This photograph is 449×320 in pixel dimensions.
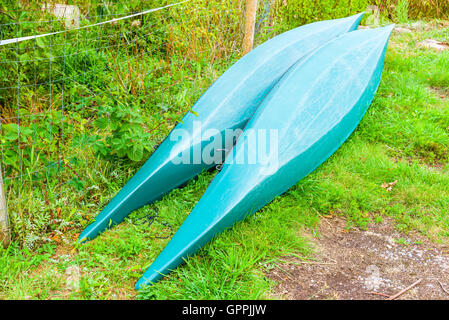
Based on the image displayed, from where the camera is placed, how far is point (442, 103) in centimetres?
368

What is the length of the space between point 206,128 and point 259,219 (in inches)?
30.2

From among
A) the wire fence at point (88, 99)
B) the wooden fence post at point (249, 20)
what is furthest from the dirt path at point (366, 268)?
the wooden fence post at point (249, 20)

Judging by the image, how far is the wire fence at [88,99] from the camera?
8.00ft

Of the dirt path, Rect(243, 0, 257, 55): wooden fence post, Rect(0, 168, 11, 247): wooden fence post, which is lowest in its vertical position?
the dirt path

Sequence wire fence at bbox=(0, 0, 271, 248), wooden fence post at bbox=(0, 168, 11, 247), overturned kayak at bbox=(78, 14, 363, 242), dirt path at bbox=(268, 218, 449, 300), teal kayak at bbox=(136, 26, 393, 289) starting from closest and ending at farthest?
dirt path at bbox=(268, 218, 449, 300) < wooden fence post at bbox=(0, 168, 11, 247) < teal kayak at bbox=(136, 26, 393, 289) < wire fence at bbox=(0, 0, 271, 248) < overturned kayak at bbox=(78, 14, 363, 242)

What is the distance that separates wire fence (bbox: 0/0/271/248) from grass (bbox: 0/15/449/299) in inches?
2.9

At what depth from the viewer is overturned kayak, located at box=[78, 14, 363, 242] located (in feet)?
8.39

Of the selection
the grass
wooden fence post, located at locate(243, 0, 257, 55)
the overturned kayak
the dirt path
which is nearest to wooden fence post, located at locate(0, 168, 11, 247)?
the grass

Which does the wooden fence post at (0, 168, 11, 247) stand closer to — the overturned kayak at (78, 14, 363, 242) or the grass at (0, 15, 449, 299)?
the grass at (0, 15, 449, 299)

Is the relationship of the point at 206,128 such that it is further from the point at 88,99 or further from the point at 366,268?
the point at 366,268

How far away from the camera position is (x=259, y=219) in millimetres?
2447

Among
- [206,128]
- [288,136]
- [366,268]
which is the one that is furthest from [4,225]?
[366,268]

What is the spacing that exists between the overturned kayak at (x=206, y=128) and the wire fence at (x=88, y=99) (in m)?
0.14

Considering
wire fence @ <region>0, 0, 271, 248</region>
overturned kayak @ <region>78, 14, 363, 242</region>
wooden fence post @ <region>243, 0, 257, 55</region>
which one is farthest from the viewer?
wooden fence post @ <region>243, 0, 257, 55</region>
